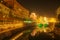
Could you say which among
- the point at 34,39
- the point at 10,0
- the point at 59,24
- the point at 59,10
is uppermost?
the point at 10,0

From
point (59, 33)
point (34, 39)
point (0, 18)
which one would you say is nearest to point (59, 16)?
point (59, 33)

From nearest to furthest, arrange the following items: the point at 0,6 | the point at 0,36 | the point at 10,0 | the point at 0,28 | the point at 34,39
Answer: the point at 34,39 < the point at 0,36 < the point at 0,28 < the point at 0,6 < the point at 10,0

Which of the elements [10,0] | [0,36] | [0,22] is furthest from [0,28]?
[10,0]

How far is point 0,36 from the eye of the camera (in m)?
12.0

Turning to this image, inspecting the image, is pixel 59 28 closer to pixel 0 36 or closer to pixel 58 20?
pixel 58 20

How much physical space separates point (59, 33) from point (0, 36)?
18.6 feet

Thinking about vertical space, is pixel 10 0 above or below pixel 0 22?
above

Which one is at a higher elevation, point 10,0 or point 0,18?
point 10,0

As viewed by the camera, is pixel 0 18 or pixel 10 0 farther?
pixel 10 0

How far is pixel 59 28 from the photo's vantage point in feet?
45.1

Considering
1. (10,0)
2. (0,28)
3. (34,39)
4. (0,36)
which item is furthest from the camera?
(10,0)

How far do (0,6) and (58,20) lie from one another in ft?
20.2

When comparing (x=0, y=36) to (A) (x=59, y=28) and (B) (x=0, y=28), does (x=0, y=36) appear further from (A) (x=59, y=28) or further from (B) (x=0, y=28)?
(A) (x=59, y=28)

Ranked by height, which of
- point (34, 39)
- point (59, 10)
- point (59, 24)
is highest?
point (59, 10)
